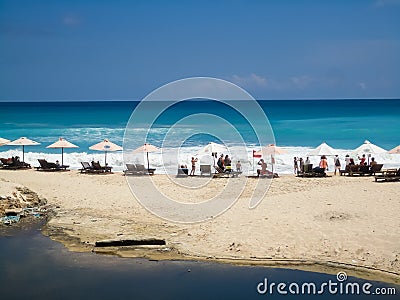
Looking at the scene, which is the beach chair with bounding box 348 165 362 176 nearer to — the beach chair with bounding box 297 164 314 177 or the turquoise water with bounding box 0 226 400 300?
the beach chair with bounding box 297 164 314 177

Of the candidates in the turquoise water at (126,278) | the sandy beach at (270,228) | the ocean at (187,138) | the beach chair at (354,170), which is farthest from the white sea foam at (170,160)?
the turquoise water at (126,278)

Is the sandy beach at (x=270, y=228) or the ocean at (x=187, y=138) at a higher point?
the ocean at (x=187, y=138)

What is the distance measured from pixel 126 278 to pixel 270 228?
14.0ft

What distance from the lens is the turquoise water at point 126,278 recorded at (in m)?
8.33

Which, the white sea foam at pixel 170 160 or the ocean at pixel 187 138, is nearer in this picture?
the white sea foam at pixel 170 160

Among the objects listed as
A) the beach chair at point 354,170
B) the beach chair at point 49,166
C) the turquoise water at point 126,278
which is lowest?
the turquoise water at point 126,278

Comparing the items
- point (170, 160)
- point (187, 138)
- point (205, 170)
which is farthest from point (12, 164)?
point (187, 138)

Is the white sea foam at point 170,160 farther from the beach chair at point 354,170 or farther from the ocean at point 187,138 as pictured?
the beach chair at point 354,170

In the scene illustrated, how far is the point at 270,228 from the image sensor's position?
12000 millimetres

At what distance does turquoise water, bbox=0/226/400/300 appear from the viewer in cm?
833

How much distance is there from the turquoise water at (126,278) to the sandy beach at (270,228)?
1.63 ft

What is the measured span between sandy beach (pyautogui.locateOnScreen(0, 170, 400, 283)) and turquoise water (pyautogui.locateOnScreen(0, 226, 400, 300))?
50 centimetres

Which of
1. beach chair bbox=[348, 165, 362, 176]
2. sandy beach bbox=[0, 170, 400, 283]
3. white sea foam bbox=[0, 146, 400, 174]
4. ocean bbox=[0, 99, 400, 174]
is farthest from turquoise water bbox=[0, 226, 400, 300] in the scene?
ocean bbox=[0, 99, 400, 174]

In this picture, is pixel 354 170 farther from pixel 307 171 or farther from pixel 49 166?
pixel 49 166
